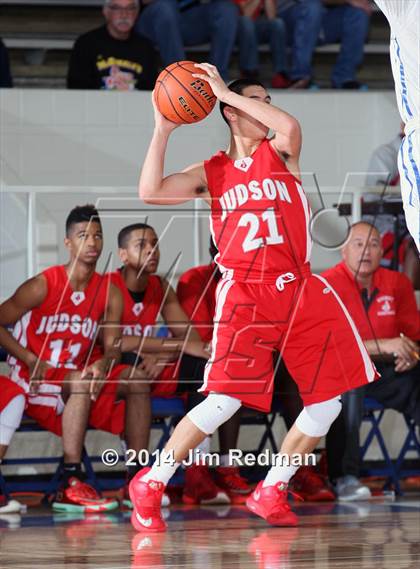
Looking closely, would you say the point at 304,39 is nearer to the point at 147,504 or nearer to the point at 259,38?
the point at 259,38

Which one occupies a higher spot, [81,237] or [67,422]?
[81,237]

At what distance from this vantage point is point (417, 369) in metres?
7.12

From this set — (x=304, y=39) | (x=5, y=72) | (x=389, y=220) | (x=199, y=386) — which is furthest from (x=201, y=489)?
(x=304, y=39)

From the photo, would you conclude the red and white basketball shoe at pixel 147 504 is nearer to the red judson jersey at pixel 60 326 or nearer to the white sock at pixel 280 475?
the white sock at pixel 280 475

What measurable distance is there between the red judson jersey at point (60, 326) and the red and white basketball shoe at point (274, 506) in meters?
1.78

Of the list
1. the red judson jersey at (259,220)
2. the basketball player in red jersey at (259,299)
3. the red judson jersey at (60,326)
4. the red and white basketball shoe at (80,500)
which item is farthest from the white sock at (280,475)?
the red judson jersey at (60,326)

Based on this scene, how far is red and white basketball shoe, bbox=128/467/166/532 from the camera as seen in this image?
16.5 feet

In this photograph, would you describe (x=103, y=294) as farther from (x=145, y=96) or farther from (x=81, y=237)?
(x=145, y=96)

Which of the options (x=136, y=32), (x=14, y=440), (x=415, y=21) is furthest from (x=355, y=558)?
(x=136, y=32)

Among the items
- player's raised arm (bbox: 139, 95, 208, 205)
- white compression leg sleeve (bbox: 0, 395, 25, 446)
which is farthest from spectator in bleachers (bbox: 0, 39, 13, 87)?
player's raised arm (bbox: 139, 95, 208, 205)

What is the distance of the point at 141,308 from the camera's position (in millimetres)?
7008

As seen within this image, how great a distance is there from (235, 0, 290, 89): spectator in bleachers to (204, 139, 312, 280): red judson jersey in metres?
4.27

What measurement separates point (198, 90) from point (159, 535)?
1.96 m

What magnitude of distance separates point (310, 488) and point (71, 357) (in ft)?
5.27
